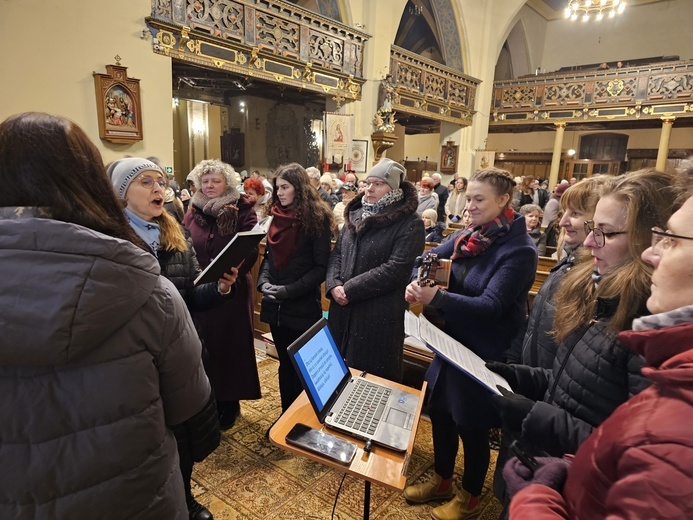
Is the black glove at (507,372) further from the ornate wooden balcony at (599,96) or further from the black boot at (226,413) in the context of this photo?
the ornate wooden balcony at (599,96)

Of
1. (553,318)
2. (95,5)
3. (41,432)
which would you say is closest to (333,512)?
(553,318)

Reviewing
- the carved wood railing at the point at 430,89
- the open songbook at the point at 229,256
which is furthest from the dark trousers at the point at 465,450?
the carved wood railing at the point at 430,89

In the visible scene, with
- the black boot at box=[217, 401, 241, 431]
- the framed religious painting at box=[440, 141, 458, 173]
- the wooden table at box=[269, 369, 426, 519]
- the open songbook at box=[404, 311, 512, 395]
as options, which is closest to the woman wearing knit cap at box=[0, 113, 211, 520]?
the wooden table at box=[269, 369, 426, 519]

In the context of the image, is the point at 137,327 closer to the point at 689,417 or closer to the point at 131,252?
the point at 131,252

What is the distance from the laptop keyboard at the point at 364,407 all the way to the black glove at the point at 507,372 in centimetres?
40

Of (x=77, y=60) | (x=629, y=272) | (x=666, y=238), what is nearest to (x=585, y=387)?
(x=629, y=272)

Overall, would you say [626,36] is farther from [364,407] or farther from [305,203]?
[364,407]

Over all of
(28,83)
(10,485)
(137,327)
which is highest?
(28,83)

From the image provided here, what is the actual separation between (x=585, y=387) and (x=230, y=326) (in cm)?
190

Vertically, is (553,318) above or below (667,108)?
below

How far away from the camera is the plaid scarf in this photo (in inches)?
69.2

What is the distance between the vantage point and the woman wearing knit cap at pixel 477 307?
5.60 ft

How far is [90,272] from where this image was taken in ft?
2.40

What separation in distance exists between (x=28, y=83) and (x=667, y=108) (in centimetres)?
1463
